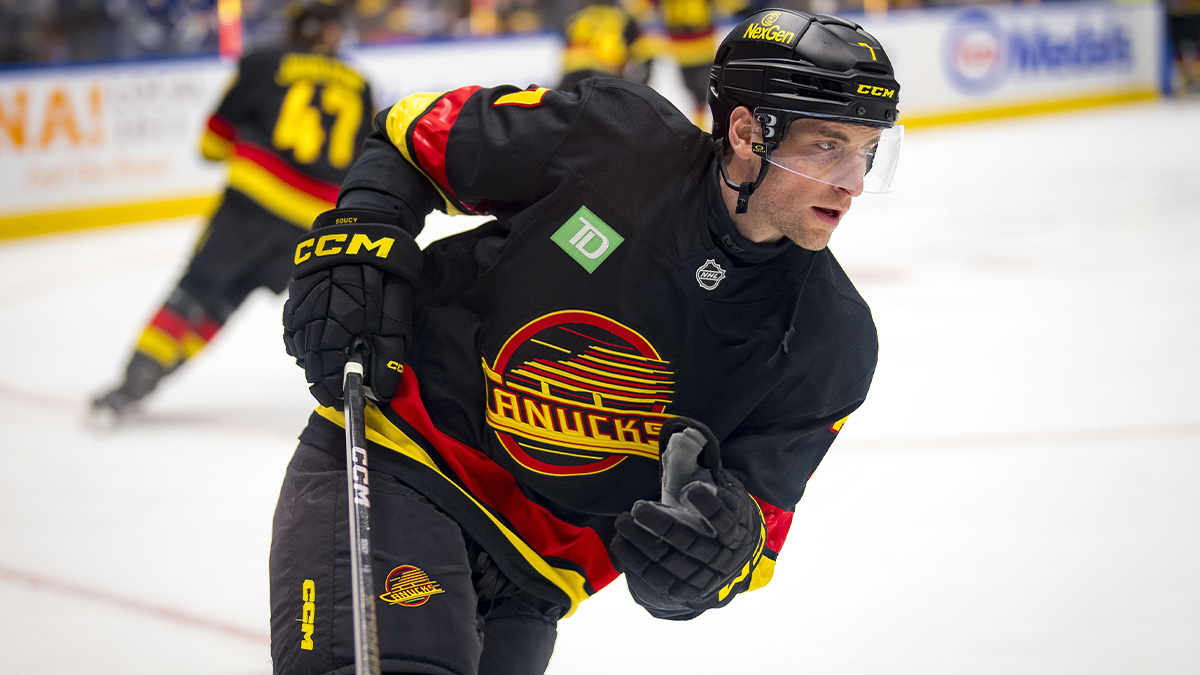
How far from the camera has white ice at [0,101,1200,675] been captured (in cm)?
247

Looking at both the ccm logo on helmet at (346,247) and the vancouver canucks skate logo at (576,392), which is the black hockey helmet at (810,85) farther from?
the ccm logo on helmet at (346,247)

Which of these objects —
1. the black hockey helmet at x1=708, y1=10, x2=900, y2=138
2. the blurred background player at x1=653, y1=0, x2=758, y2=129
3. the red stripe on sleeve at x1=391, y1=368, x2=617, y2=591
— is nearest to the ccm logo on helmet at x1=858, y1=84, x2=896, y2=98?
the black hockey helmet at x1=708, y1=10, x2=900, y2=138

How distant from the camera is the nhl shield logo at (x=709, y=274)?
1708 millimetres

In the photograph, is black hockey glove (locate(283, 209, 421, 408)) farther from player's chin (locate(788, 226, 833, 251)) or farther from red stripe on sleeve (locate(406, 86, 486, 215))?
player's chin (locate(788, 226, 833, 251))

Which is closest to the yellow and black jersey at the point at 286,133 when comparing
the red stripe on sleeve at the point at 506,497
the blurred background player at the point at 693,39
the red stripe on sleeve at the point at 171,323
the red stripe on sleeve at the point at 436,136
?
the red stripe on sleeve at the point at 171,323

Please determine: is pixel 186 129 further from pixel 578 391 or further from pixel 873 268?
pixel 578 391

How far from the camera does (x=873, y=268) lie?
6102mm

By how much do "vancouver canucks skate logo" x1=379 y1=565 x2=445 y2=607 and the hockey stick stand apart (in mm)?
57

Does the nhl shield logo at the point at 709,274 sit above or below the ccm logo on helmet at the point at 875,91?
below

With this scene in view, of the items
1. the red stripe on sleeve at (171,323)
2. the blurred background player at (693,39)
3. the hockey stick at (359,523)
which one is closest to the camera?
the hockey stick at (359,523)

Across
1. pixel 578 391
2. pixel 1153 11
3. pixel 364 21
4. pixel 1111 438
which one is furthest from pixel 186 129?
pixel 1153 11

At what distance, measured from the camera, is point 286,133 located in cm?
406

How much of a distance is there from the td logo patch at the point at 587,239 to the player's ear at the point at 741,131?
21 centimetres

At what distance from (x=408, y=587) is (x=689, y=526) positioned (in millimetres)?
418
